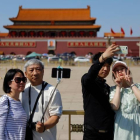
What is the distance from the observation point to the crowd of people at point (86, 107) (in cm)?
196

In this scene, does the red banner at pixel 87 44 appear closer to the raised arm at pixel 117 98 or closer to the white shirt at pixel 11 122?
the raised arm at pixel 117 98

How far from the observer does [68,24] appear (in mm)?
35281

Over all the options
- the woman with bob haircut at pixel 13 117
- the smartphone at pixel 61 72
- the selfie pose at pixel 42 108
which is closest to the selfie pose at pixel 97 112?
the smartphone at pixel 61 72

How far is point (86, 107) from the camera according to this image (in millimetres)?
2117

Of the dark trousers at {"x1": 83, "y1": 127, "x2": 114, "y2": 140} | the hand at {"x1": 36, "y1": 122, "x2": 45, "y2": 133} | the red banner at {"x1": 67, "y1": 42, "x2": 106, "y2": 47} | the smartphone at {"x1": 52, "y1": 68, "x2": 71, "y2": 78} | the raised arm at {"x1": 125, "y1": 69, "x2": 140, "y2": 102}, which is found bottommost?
the dark trousers at {"x1": 83, "y1": 127, "x2": 114, "y2": 140}

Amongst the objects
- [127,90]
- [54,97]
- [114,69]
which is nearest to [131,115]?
[127,90]

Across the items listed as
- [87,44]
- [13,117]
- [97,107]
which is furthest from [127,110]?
[87,44]

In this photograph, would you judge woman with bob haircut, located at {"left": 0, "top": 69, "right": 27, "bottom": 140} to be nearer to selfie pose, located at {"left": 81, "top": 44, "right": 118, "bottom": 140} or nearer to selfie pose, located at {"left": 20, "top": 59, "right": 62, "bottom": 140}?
selfie pose, located at {"left": 20, "top": 59, "right": 62, "bottom": 140}

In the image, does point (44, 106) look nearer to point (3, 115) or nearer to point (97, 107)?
point (3, 115)

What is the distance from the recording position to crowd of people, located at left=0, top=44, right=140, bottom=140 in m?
1.96

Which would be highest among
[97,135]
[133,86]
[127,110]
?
[133,86]

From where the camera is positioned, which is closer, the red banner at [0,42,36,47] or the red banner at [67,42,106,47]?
the red banner at [67,42,106,47]

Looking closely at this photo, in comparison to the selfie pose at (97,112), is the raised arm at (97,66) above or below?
above

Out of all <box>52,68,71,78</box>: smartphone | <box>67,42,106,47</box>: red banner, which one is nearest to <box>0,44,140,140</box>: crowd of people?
<box>52,68,71,78</box>: smartphone
